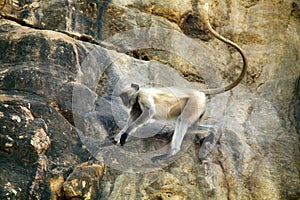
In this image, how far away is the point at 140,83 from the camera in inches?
358

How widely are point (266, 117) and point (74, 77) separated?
3277 mm

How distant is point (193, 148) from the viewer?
26.0 feet

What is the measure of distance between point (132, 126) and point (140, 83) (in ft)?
5.00

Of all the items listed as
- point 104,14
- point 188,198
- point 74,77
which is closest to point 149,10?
point 104,14

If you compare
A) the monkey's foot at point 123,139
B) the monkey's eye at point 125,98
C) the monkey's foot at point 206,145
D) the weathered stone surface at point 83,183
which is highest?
the monkey's eye at point 125,98

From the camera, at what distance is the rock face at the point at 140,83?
6.90 metres

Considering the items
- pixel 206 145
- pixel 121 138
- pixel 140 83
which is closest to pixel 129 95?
pixel 121 138

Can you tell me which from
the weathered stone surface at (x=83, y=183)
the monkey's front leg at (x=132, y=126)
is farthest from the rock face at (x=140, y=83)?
the monkey's front leg at (x=132, y=126)

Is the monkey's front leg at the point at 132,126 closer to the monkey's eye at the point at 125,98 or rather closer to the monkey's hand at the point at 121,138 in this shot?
the monkey's hand at the point at 121,138

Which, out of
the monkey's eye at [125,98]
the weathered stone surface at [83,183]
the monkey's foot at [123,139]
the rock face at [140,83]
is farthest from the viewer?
the monkey's eye at [125,98]

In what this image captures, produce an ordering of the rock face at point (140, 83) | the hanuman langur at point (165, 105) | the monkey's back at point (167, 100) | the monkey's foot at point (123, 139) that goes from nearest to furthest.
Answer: the rock face at point (140, 83) → the monkey's foot at point (123, 139) → the hanuman langur at point (165, 105) → the monkey's back at point (167, 100)

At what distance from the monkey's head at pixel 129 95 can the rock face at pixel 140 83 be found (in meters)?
0.18

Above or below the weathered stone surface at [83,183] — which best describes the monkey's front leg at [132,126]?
above

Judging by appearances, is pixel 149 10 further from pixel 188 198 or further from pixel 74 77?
pixel 188 198
